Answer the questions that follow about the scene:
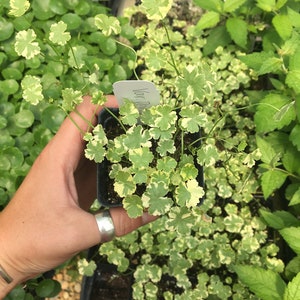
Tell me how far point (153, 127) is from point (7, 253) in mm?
472

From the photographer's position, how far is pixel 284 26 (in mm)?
1334

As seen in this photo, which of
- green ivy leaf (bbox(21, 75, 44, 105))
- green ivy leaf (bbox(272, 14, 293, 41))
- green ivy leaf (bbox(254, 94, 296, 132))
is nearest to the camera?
green ivy leaf (bbox(21, 75, 44, 105))

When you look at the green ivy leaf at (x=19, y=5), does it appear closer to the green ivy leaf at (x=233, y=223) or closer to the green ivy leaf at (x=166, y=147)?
the green ivy leaf at (x=166, y=147)

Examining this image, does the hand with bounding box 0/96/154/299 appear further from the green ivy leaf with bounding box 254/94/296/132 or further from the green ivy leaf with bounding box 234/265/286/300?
the green ivy leaf with bounding box 254/94/296/132

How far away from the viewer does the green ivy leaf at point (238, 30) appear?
1522 mm

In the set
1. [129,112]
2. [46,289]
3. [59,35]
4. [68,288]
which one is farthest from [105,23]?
[68,288]

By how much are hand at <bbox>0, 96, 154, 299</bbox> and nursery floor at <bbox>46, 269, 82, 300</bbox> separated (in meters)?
0.55

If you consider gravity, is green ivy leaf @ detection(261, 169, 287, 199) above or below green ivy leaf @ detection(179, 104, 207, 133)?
below

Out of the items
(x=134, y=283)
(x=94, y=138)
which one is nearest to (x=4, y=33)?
(x=94, y=138)

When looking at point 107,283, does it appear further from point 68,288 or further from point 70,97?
point 70,97

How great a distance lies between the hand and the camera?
91 centimetres

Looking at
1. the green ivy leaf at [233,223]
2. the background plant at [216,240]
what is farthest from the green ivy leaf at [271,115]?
the green ivy leaf at [233,223]

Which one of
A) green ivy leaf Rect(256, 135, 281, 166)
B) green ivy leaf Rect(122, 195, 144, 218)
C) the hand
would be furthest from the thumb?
green ivy leaf Rect(256, 135, 281, 166)

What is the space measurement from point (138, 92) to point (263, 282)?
668 millimetres
